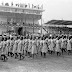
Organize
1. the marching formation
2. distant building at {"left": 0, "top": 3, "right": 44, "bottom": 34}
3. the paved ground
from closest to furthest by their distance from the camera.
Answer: the paved ground → the marching formation → distant building at {"left": 0, "top": 3, "right": 44, "bottom": 34}

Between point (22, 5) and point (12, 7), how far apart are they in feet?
10.5

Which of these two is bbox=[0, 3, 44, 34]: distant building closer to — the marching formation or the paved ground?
the marching formation

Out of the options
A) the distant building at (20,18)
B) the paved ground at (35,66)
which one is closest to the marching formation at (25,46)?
the paved ground at (35,66)

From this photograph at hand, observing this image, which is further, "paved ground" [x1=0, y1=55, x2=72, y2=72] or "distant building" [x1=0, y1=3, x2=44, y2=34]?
"distant building" [x1=0, y1=3, x2=44, y2=34]

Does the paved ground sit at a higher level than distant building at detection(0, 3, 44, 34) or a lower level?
lower

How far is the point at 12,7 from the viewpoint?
45.8m

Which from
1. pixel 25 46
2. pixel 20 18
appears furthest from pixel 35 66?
pixel 20 18

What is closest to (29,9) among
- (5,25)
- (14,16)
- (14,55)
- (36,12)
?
(36,12)

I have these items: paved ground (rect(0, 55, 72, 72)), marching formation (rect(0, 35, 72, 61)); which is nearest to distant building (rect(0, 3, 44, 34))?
marching formation (rect(0, 35, 72, 61))

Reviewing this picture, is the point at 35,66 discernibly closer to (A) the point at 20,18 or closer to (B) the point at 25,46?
(B) the point at 25,46

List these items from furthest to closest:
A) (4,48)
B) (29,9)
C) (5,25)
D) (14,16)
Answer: (29,9)
(14,16)
(5,25)
(4,48)

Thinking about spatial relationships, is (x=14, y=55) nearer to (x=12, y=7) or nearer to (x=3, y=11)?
(x=3, y=11)

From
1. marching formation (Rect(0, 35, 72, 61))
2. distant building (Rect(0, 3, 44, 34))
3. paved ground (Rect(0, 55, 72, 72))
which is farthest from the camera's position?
distant building (Rect(0, 3, 44, 34))

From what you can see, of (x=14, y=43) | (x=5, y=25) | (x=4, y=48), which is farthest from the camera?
(x=5, y=25)
